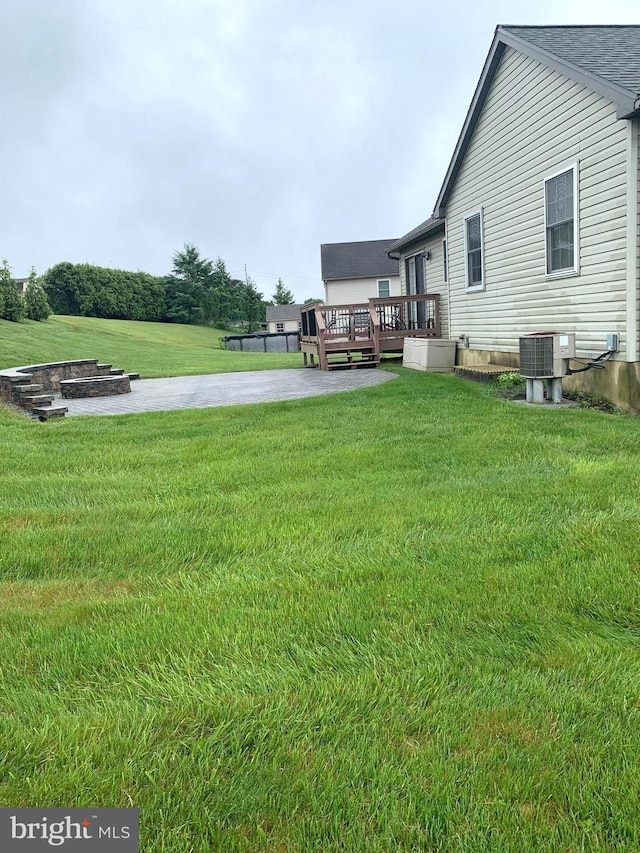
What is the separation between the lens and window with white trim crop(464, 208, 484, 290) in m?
11.9

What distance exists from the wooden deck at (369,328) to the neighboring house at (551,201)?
1.46 meters

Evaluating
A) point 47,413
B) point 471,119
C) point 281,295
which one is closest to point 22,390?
point 47,413

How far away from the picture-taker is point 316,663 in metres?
2.30

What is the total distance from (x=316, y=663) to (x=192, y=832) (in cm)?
81

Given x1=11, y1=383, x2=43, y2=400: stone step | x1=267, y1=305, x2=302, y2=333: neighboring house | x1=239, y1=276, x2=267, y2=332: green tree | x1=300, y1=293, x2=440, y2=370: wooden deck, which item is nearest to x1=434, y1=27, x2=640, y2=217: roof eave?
x1=300, y1=293, x2=440, y2=370: wooden deck

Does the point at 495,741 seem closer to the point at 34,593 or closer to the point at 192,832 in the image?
the point at 192,832

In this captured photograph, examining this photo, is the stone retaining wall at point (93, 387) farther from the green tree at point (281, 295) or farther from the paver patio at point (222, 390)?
the green tree at point (281, 295)

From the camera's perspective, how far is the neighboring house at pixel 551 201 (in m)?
7.33

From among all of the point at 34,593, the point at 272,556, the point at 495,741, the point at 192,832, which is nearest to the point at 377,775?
the point at 495,741

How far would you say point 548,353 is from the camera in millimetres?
7953

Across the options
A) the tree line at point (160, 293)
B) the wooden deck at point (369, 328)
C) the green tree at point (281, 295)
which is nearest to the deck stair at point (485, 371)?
the wooden deck at point (369, 328)

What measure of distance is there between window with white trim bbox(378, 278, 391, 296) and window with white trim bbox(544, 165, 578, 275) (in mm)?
24565

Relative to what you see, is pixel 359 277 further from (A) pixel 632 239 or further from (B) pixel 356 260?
(A) pixel 632 239

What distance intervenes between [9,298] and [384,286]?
18.2m
